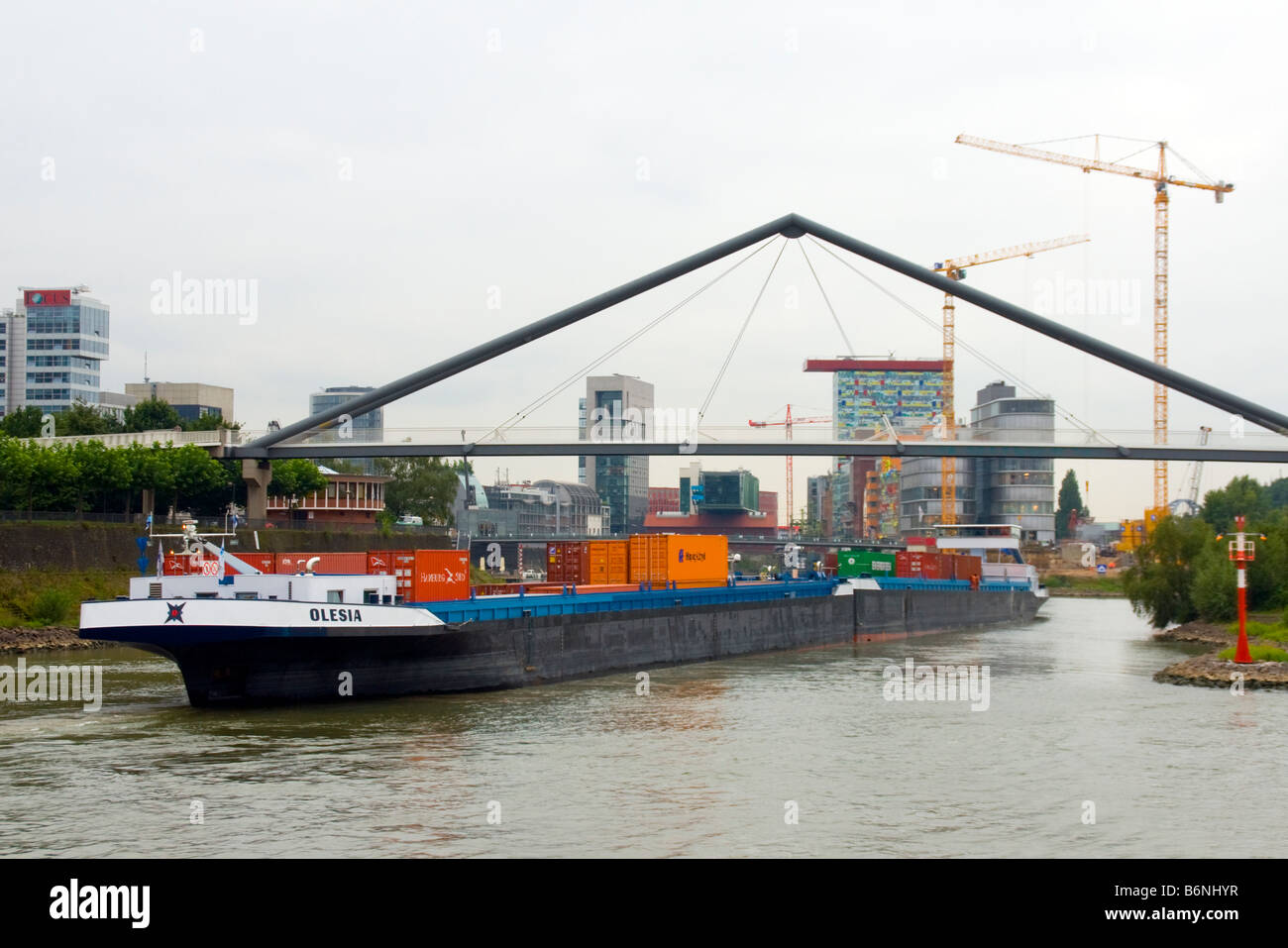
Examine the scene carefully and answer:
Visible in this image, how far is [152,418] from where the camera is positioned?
8394 centimetres

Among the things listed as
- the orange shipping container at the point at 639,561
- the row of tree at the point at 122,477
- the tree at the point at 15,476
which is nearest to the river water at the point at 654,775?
the orange shipping container at the point at 639,561

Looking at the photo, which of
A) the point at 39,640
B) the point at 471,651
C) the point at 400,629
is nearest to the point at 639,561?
the point at 471,651

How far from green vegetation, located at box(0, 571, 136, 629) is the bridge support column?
13.6m

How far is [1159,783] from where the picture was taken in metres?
20.3

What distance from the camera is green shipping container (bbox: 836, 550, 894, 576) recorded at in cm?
6334

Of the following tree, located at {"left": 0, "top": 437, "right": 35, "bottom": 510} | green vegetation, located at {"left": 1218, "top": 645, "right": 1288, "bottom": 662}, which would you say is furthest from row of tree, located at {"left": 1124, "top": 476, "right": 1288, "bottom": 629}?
tree, located at {"left": 0, "top": 437, "right": 35, "bottom": 510}

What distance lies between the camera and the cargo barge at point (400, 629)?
26062 mm

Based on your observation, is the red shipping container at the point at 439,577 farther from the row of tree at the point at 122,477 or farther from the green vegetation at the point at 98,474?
the row of tree at the point at 122,477

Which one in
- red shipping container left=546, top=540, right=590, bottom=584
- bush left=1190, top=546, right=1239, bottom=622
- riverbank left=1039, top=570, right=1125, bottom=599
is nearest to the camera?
red shipping container left=546, top=540, right=590, bottom=584

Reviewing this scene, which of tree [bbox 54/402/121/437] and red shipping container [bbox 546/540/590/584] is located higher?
tree [bbox 54/402/121/437]

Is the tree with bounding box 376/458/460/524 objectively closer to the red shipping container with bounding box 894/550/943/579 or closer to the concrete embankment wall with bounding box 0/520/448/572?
the concrete embankment wall with bounding box 0/520/448/572

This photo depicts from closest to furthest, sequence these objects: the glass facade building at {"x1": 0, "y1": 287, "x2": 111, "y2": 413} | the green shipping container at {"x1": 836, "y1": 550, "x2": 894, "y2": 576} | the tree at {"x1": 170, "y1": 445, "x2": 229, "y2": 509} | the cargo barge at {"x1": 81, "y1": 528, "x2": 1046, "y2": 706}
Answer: the cargo barge at {"x1": 81, "y1": 528, "x2": 1046, "y2": 706} → the tree at {"x1": 170, "y1": 445, "x2": 229, "y2": 509} → the green shipping container at {"x1": 836, "y1": 550, "x2": 894, "y2": 576} → the glass facade building at {"x1": 0, "y1": 287, "x2": 111, "y2": 413}

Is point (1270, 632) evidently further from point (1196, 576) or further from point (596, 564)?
point (596, 564)
